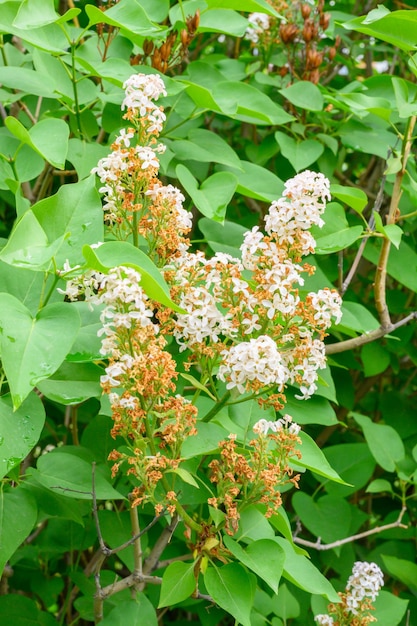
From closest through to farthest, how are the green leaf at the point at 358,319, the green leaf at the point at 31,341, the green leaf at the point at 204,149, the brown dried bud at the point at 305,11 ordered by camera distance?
the green leaf at the point at 31,341, the green leaf at the point at 358,319, the green leaf at the point at 204,149, the brown dried bud at the point at 305,11

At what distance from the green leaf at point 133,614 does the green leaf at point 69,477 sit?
183 millimetres

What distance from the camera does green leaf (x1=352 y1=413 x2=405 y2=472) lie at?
1714 mm

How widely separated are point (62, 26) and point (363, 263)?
1.12 m

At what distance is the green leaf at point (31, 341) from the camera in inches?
34.8

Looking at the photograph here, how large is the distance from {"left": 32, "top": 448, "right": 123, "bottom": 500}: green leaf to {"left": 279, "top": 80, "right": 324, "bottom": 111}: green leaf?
2.93 feet

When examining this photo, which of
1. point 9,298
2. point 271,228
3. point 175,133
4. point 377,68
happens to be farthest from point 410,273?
point 377,68

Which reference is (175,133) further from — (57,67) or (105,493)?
(105,493)

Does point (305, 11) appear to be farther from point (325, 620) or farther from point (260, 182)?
point (325, 620)

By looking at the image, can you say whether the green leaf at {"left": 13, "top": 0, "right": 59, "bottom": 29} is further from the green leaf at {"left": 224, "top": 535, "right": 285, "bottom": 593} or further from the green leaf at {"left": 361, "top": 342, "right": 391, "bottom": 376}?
the green leaf at {"left": 361, "top": 342, "right": 391, "bottom": 376}

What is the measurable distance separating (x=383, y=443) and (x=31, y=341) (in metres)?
1.02

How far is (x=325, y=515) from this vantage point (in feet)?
5.75

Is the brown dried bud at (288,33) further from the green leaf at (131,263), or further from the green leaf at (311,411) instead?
the green leaf at (131,263)

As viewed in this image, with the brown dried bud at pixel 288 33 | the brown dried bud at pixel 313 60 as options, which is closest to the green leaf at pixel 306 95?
the brown dried bud at pixel 313 60

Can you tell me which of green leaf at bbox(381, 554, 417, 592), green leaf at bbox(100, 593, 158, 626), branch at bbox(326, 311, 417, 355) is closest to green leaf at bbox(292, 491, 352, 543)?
green leaf at bbox(381, 554, 417, 592)
